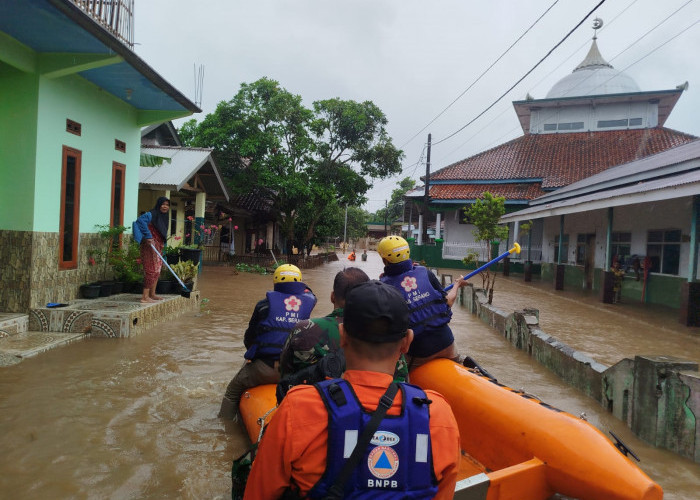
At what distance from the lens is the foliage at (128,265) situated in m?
8.02

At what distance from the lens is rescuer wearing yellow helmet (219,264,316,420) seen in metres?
3.52

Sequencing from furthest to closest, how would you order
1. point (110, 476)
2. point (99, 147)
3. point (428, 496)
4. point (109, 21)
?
point (99, 147), point (109, 21), point (110, 476), point (428, 496)

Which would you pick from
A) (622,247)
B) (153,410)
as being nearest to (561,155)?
(622,247)

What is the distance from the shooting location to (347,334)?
1.48 m

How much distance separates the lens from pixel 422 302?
3.63 metres

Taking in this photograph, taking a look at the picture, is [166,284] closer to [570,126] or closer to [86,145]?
[86,145]

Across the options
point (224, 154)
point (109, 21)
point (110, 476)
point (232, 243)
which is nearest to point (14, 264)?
point (109, 21)

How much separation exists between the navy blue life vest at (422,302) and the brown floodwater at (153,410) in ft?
5.58

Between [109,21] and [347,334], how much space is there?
7323 mm

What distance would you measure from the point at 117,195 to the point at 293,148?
11757 millimetres

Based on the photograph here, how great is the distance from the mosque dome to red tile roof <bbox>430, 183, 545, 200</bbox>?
29.6 ft

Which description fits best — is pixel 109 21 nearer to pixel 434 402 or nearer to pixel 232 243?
pixel 434 402

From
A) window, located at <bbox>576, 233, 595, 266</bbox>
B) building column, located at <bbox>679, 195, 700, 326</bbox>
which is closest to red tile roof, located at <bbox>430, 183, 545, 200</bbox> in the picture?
window, located at <bbox>576, 233, 595, 266</bbox>

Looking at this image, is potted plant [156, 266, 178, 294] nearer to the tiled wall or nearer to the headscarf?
the headscarf
